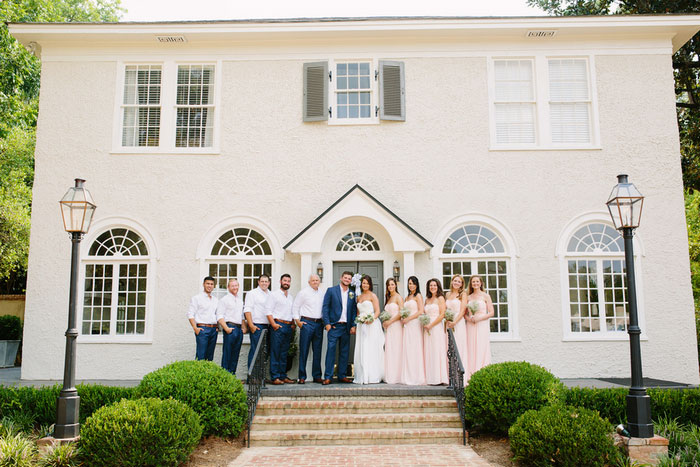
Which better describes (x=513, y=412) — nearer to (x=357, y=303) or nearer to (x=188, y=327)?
(x=357, y=303)

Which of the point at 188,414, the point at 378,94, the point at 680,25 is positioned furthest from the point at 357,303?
the point at 680,25

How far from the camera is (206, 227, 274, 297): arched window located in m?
11.6

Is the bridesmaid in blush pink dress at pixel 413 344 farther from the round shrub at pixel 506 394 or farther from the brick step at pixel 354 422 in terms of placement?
the round shrub at pixel 506 394

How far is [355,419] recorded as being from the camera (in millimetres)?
8312

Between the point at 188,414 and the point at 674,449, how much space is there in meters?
6.44

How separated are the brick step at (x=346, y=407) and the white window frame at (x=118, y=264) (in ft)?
13.0

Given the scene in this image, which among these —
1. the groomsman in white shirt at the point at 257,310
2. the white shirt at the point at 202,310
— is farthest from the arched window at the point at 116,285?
the groomsman in white shirt at the point at 257,310

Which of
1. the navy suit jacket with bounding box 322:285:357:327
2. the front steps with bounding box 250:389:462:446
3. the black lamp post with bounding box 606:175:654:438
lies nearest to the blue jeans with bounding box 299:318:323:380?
the navy suit jacket with bounding box 322:285:357:327

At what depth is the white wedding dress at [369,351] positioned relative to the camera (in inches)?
386

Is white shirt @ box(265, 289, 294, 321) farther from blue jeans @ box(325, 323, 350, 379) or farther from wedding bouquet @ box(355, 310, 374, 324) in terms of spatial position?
wedding bouquet @ box(355, 310, 374, 324)

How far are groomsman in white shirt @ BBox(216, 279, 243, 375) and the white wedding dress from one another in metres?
2.31

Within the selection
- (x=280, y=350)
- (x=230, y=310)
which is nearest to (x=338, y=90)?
(x=230, y=310)

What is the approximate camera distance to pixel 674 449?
734 centimetres

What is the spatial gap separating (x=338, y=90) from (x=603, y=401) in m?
7.93
